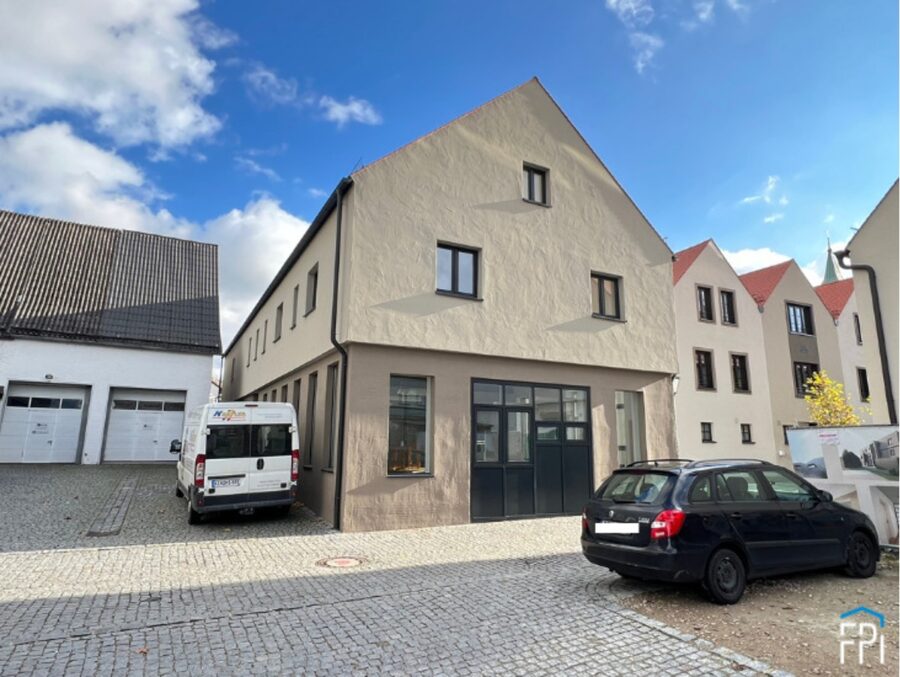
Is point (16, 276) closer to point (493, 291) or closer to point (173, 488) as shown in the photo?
point (173, 488)

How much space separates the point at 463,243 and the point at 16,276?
22.6 meters

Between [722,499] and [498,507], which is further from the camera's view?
[498,507]

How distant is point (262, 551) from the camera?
8.65 m

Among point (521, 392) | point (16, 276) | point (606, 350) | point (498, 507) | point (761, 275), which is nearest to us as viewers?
point (498, 507)

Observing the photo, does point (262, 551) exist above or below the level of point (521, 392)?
below

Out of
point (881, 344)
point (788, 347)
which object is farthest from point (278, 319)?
point (788, 347)

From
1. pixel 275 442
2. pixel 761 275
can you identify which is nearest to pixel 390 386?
pixel 275 442

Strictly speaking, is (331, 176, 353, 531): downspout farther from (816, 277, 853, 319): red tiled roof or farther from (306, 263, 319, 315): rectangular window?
(816, 277, 853, 319): red tiled roof

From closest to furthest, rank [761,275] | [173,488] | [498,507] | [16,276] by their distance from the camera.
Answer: [498,507] < [173,488] < [16,276] < [761,275]

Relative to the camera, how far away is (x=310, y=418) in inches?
527

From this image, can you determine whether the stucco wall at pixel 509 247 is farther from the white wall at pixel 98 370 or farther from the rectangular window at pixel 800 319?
the white wall at pixel 98 370

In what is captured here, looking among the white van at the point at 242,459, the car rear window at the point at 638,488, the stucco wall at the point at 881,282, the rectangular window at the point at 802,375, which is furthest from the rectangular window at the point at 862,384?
the white van at the point at 242,459

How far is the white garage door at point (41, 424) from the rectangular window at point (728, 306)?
28179mm

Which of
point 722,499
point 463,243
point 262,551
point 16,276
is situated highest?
point 16,276
